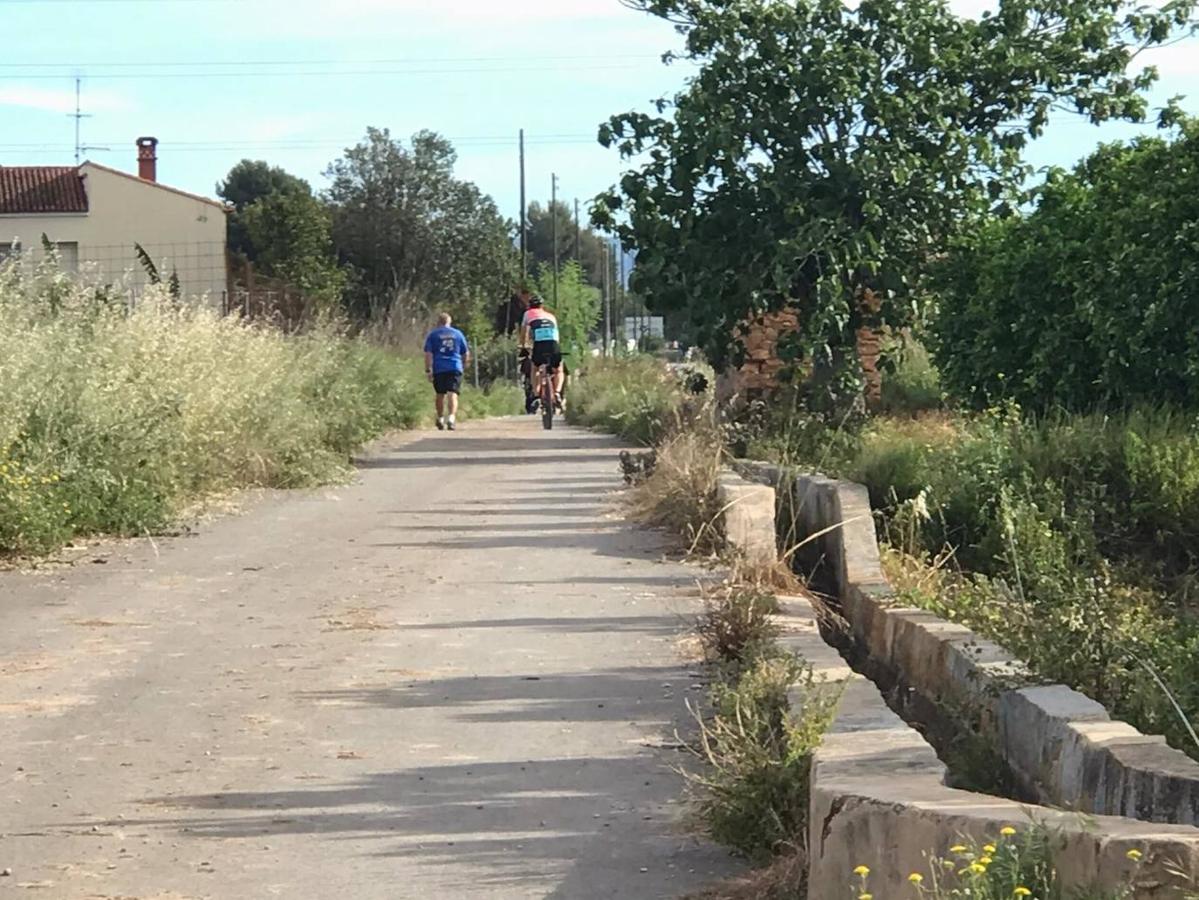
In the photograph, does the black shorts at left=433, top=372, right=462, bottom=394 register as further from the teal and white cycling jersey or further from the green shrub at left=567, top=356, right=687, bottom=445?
the green shrub at left=567, top=356, right=687, bottom=445

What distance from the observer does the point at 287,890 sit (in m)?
5.60

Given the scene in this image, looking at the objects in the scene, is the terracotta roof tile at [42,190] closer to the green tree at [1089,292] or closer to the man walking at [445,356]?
the man walking at [445,356]

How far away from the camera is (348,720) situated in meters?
7.91

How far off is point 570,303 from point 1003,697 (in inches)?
2431

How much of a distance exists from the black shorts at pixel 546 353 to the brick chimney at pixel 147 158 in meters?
44.4

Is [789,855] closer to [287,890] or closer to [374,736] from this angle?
[287,890]

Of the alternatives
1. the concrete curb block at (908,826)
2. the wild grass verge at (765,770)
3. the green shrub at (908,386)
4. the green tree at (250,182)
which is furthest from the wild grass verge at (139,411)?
the green tree at (250,182)

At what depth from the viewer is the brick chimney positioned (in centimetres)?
6956

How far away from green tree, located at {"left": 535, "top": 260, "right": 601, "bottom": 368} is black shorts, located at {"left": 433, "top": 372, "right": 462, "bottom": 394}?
3353cm

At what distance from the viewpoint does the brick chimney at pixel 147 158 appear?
228ft

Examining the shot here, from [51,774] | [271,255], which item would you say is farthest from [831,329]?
[271,255]

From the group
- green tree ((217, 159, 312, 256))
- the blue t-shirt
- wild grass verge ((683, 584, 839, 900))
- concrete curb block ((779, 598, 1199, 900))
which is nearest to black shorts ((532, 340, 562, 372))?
the blue t-shirt

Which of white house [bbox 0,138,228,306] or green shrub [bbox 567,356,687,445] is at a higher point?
white house [bbox 0,138,228,306]

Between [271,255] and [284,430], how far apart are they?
47576 mm
